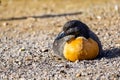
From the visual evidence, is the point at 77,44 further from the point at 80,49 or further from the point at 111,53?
the point at 111,53

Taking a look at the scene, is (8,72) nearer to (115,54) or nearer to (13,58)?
(13,58)

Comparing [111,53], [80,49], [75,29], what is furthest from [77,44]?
[111,53]

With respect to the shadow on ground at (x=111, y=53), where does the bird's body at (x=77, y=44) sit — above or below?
above

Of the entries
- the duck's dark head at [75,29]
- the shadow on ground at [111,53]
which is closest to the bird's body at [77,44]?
the duck's dark head at [75,29]

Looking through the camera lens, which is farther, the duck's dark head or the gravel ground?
the duck's dark head

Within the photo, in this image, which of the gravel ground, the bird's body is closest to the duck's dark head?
the bird's body

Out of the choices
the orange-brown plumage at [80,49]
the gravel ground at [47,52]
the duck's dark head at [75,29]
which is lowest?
the gravel ground at [47,52]

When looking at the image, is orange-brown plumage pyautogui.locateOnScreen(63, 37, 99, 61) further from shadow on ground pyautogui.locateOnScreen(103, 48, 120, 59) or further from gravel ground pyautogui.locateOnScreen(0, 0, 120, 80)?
shadow on ground pyautogui.locateOnScreen(103, 48, 120, 59)

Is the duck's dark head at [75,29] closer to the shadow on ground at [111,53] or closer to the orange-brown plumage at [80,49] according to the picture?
the orange-brown plumage at [80,49]
